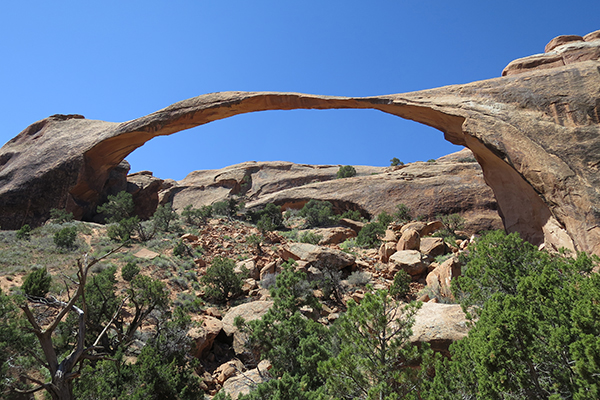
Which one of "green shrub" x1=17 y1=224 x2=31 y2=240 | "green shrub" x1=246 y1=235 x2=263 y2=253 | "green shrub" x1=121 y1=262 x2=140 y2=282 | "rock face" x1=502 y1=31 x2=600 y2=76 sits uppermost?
"rock face" x1=502 y1=31 x2=600 y2=76

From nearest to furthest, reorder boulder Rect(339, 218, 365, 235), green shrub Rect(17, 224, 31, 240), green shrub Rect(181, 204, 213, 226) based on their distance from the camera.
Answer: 1. green shrub Rect(17, 224, 31, 240)
2. boulder Rect(339, 218, 365, 235)
3. green shrub Rect(181, 204, 213, 226)

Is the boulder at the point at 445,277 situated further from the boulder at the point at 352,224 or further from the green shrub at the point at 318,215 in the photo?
the green shrub at the point at 318,215

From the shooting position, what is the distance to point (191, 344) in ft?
25.8

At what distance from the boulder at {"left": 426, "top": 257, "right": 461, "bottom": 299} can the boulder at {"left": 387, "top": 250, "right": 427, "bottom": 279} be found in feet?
4.43

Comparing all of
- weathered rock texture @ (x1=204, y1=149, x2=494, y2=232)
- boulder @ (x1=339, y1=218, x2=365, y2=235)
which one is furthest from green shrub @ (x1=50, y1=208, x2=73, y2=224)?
boulder @ (x1=339, y1=218, x2=365, y2=235)

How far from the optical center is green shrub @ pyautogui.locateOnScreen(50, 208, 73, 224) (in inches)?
661

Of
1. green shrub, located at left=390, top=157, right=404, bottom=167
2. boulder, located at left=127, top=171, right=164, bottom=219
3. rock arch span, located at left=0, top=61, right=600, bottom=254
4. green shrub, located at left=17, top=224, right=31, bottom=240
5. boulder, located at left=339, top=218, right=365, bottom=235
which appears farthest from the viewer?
green shrub, located at left=390, top=157, right=404, bottom=167

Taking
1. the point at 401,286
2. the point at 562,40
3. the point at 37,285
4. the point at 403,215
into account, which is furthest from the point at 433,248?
the point at 37,285

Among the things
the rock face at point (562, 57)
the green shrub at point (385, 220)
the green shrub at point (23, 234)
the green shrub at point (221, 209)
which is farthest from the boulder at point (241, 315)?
the green shrub at point (221, 209)

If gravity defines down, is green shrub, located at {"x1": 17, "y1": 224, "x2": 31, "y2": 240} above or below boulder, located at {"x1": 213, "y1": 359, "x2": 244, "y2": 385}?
above

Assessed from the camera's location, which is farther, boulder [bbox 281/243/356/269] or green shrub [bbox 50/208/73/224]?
green shrub [bbox 50/208/73/224]

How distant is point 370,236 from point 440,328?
9.86m

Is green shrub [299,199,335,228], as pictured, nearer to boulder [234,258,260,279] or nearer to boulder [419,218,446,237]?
boulder [419,218,446,237]

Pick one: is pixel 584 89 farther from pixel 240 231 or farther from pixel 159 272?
pixel 240 231
